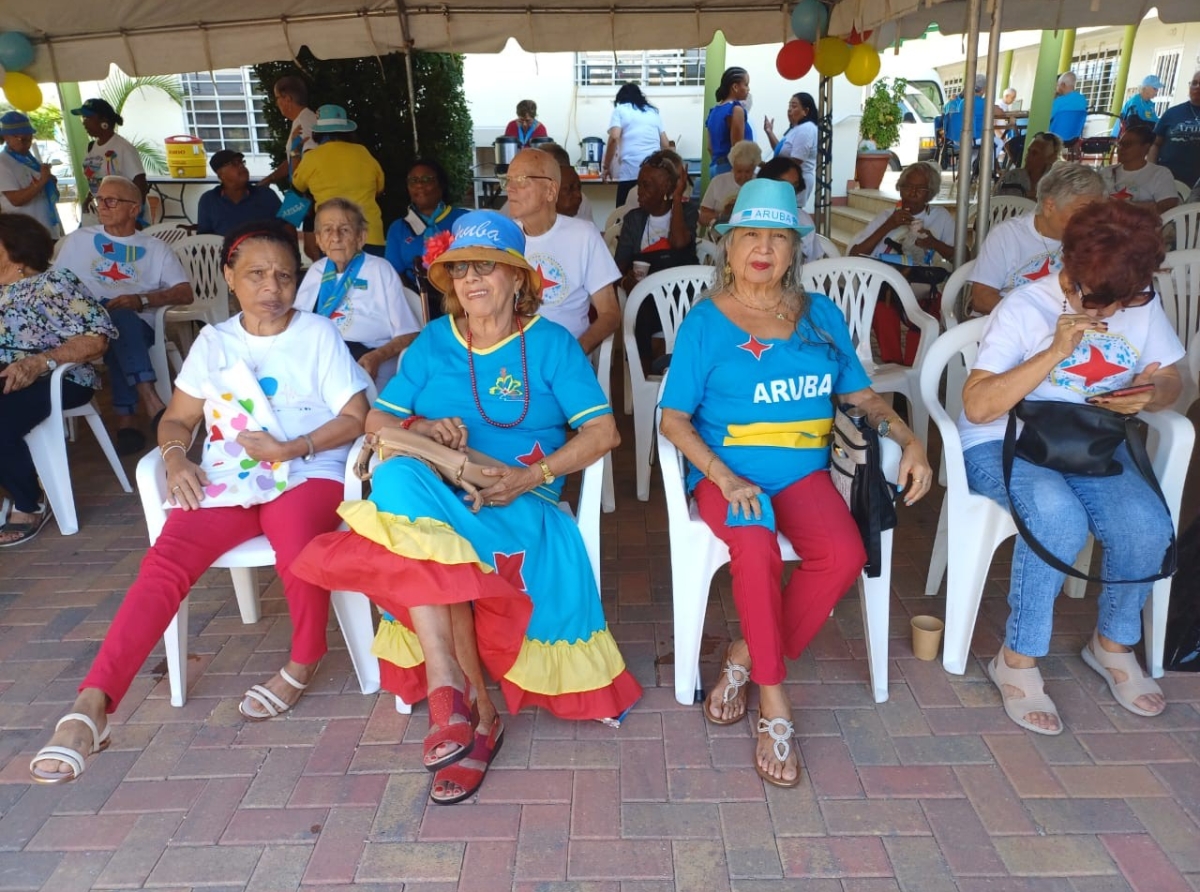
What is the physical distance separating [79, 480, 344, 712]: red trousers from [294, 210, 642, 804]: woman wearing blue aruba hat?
23 centimetres

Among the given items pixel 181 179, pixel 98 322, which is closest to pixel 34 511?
pixel 98 322

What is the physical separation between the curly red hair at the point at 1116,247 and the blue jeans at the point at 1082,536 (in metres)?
0.49

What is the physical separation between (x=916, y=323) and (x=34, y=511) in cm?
372

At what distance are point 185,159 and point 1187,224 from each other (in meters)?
11.0

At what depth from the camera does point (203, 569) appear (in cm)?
231

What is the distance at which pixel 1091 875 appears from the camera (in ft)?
5.86

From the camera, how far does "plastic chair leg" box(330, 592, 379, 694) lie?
2.36 metres

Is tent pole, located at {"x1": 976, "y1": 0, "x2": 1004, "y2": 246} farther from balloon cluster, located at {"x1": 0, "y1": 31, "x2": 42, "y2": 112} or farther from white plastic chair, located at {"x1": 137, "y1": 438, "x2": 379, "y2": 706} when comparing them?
balloon cluster, located at {"x1": 0, "y1": 31, "x2": 42, "y2": 112}

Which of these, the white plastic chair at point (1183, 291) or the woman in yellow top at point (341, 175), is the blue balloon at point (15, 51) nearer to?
the woman in yellow top at point (341, 175)

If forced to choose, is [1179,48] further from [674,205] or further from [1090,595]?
[1090,595]

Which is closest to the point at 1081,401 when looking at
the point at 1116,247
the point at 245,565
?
the point at 1116,247

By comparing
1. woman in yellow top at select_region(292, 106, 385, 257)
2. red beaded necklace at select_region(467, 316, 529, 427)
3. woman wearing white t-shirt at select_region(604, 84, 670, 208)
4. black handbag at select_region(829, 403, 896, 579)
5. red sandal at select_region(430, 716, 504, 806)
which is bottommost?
red sandal at select_region(430, 716, 504, 806)

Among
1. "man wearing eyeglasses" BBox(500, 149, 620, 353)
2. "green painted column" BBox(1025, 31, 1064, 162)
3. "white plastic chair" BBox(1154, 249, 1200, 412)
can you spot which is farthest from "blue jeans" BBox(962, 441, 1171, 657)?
"green painted column" BBox(1025, 31, 1064, 162)

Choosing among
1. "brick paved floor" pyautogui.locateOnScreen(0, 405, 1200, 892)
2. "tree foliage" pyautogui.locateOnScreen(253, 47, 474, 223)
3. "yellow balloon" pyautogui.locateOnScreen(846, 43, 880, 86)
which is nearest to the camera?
"brick paved floor" pyautogui.locateOnScreen(0, 405, 1200, 892)
